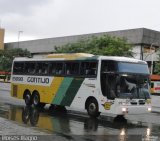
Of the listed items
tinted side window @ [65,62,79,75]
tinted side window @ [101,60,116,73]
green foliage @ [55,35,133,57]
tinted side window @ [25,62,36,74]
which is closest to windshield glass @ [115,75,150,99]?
tinted side window @ [101,60,116,73]

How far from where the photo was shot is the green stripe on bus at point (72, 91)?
2090 centimetres

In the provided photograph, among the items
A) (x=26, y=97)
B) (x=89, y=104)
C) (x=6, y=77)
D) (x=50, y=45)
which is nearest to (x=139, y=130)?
(x=89, y=104)

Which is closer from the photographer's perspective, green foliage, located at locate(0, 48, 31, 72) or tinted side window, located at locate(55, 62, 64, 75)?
tinted side window, located at locate(55, 62, 64, 75)

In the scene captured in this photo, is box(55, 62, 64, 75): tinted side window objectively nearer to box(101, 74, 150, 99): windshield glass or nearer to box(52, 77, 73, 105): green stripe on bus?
box(52, 77, 73, 105): green stripe on bus

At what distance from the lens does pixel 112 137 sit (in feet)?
42.8

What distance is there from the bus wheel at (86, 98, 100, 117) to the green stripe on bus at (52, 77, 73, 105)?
1890mm

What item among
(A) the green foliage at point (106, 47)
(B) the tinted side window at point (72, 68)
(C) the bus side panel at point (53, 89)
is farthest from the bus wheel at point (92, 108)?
(A) the green foliage at point (106, 47)

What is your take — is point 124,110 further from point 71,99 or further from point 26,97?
point 26,97

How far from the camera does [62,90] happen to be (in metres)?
22.0

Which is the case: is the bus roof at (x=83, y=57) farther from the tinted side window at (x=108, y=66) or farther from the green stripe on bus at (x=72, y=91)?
the green stripe on bus at (x=72, y=91)

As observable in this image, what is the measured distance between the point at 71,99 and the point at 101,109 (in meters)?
2.71

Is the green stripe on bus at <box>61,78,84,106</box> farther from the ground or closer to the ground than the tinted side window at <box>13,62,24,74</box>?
closer to the ground

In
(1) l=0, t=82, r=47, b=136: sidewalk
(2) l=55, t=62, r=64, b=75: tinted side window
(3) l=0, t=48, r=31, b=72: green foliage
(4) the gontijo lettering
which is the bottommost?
(1) l=0, t=82, r=47, b=136: sidewalk

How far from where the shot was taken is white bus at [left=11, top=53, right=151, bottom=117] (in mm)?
18562
